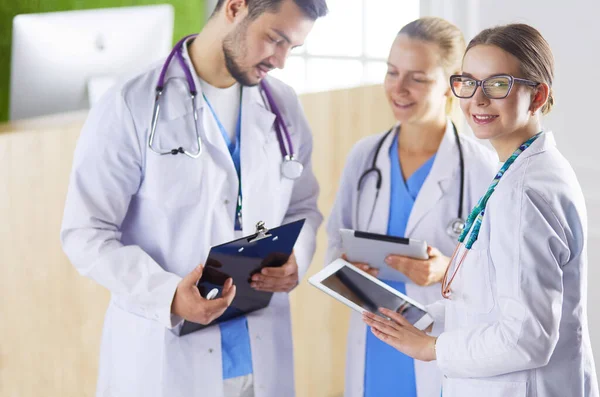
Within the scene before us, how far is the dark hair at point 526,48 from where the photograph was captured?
125 centimetres

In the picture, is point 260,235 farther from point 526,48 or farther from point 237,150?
point 526,48

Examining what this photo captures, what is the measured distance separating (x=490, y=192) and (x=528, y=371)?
0.30 m

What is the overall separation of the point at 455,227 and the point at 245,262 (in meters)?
0.53

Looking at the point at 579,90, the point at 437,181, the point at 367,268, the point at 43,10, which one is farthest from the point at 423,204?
the point at 43,10

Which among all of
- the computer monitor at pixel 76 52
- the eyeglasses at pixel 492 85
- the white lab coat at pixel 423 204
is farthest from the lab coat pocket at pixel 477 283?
the computer monitor at pixel 76 52

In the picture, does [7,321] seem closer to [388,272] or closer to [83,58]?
[83,58]

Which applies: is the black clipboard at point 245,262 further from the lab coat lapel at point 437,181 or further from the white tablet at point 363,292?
the lab coat lapel at point 437,181

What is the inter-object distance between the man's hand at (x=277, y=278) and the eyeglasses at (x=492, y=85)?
64cm

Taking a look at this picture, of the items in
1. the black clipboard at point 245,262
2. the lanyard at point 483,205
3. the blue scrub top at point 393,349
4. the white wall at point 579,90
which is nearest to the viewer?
the lanyard at point 483,205

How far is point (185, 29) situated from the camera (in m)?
4.39

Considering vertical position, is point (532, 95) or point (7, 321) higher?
point (532, 95)

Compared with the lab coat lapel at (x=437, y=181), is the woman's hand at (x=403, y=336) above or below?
below

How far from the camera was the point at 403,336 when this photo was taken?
139cm

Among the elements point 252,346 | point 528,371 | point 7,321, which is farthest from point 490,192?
point 7,321
